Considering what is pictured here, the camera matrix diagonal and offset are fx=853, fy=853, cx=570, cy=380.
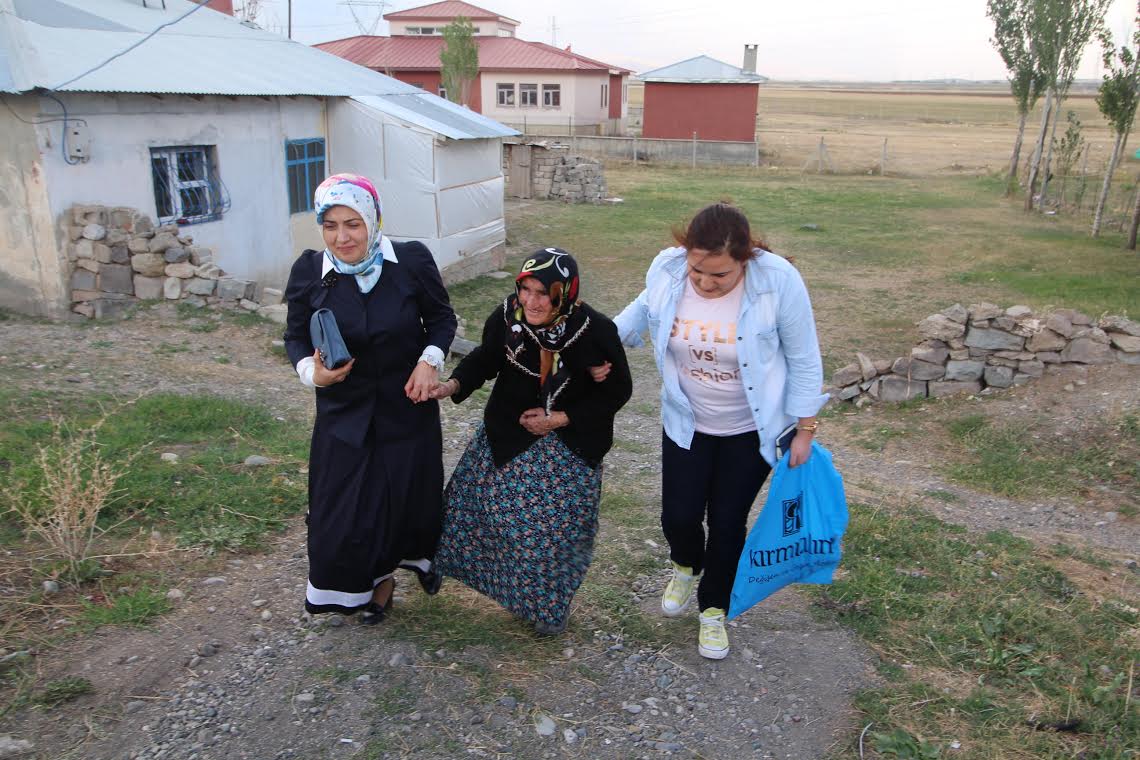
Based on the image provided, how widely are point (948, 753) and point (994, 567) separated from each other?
155 cm

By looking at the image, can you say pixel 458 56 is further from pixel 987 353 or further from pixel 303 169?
pixel 987 353

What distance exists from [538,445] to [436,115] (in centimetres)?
1104

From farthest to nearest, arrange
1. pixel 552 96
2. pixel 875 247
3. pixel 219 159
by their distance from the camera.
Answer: pixel 552 96 → pixel 875 247 → pixel 219 159

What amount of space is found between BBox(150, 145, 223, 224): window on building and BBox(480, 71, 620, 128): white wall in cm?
2939

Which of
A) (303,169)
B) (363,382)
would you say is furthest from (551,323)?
(303,169)

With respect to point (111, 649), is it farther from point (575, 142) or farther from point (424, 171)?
point (575, 142)

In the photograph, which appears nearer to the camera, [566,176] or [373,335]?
[373,335]

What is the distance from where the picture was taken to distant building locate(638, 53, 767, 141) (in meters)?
33.6

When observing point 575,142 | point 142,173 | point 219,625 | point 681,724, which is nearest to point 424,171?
point 142,173

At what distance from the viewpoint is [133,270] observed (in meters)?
8.53

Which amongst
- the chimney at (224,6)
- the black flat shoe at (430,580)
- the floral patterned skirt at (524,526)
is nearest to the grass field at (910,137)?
the chimney at (224,6)

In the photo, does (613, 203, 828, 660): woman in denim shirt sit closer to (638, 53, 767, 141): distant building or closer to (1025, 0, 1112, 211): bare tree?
(1025, 0, 1112, 211): bare tree

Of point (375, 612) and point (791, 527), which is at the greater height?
point (791, 527)

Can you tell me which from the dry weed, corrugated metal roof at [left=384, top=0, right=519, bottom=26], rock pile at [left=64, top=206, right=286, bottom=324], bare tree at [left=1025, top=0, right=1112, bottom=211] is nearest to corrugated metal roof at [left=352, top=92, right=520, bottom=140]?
rock pile at [left=64, top=206, right=286, bottom=324]
